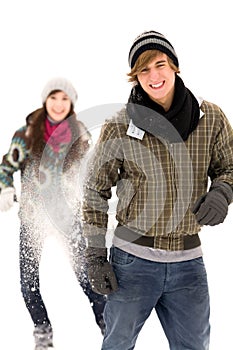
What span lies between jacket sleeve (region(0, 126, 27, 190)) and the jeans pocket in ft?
3.07

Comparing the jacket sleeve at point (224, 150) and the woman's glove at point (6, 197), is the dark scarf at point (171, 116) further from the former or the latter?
the woman's glove at point (6, 197)

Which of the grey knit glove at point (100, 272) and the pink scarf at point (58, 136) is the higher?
the pink scarf at point (58, 136)

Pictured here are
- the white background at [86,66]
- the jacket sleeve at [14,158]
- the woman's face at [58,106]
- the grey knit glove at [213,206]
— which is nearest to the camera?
the grey knit glove at [213,206]

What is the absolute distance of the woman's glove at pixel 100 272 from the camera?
184 cm

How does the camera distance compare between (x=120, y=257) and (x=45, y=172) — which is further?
(x=45, y=172)

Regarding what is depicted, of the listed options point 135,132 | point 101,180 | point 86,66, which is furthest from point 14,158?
point 86,66

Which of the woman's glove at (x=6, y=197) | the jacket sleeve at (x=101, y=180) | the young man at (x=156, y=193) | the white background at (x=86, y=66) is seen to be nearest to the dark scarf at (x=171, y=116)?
the young man at (x=156, y=193)

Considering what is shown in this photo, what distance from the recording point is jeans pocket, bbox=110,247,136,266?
6.18 feet

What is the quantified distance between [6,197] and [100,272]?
108cm

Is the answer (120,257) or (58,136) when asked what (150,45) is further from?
(58,136)

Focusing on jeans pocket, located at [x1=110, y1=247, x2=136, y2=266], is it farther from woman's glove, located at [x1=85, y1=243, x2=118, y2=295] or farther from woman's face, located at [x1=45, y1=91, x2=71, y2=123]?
woman's face, located at [x1=45, y1=91, x2=71, y2=123]

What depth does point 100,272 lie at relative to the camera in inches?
72.5

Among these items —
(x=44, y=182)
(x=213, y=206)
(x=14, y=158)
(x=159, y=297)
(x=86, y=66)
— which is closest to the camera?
(x=213, y=206)

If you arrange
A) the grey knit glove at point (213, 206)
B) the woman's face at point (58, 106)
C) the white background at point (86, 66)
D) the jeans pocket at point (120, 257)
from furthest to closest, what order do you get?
the white background at point (86, 66)
the woman's face at point (58, 106)
the jeans pocket at point (120, 257)
the grey knit glove at point (213, 206)
